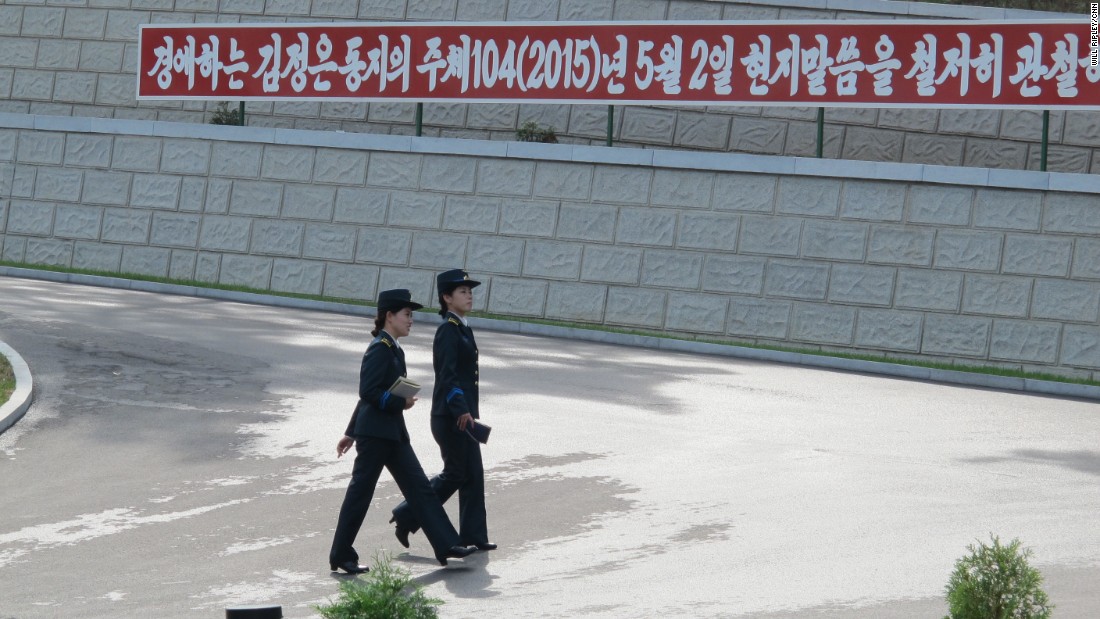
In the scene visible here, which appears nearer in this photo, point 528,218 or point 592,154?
point 592,154

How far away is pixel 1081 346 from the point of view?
18.1m

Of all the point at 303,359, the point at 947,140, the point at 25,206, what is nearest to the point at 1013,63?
the point at 947,140

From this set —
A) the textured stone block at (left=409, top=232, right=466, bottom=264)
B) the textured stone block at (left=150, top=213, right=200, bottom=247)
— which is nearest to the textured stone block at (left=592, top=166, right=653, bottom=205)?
the textured stone block at (left=409, top=232, right=466, bottom=264)

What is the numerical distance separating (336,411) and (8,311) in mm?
7105

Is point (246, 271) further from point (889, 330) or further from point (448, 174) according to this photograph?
point (889, 330)

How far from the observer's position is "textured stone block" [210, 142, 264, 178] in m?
22.4

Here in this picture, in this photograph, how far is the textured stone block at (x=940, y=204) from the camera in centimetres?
1869

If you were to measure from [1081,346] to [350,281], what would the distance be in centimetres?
1135

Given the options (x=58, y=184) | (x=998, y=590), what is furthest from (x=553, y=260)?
(x=998, y=590)

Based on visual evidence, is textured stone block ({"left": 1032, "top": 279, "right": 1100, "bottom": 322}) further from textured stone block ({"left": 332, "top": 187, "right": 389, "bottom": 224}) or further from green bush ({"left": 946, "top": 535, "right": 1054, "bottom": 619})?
green bush ({"left": 946, "top": 535, "right": 1054, "bottom": 619})

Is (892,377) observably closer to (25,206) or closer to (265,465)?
(265,465)

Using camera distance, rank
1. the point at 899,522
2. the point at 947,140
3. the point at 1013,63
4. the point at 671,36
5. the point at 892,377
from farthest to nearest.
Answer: the point at 947,140
the point at 671,36
the point at 1013,63
the point at 892,377
the point at 899,522

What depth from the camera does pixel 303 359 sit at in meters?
15.1

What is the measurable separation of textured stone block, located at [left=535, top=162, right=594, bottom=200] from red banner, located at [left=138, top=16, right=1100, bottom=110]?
1190mm
